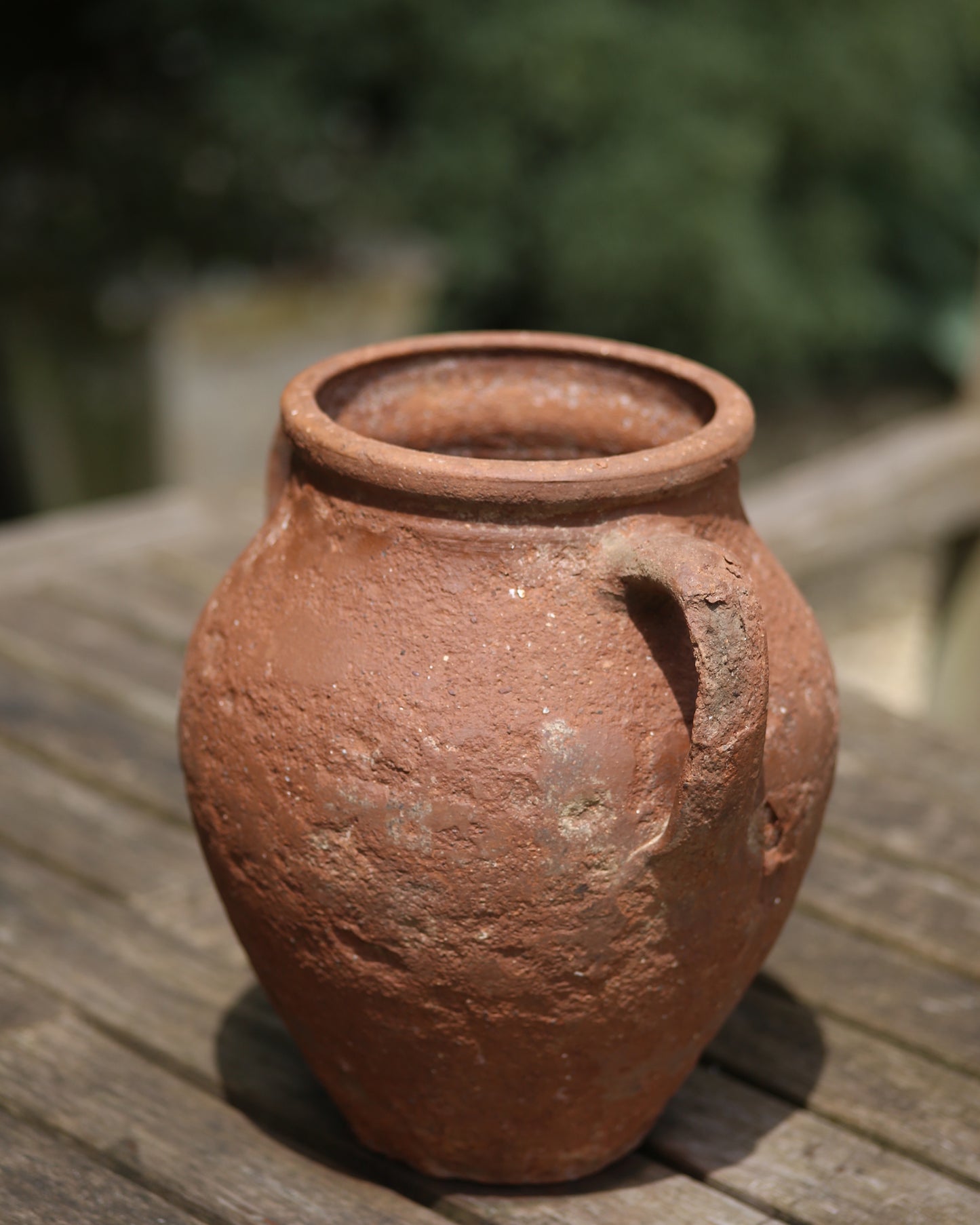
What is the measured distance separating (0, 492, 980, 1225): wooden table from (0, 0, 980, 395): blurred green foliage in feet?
9.69

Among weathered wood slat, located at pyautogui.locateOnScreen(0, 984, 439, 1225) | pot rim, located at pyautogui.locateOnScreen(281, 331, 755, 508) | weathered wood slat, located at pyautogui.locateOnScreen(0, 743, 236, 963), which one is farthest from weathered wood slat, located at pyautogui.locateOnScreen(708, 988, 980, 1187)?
pot rim, located at pyautogui.locateOnScreen(281, 331, 755, 508)

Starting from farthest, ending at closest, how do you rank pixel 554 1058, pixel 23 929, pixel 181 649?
pixel 181 649, pixel 23 929, pixel 554 1058

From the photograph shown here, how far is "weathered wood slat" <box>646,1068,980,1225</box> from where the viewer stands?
187 cm

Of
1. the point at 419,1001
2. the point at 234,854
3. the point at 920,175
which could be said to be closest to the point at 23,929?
the point at 234,854

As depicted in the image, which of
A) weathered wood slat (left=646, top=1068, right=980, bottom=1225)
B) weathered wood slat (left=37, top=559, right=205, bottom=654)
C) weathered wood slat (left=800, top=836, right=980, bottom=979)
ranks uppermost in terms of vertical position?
weathered wood slat (left=37, top=559, right=205, bottom=654)

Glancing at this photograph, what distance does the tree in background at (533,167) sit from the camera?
5516 mm

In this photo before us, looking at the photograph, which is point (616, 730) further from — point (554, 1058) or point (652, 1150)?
point (652, 1150)

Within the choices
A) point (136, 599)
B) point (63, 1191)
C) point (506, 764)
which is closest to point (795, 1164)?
point (506, 764)

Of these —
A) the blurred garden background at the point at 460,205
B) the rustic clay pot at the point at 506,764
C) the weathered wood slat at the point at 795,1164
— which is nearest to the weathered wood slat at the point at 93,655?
the rustic clay pot at the point at 506,764

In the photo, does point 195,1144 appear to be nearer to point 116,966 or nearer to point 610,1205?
point 116,966

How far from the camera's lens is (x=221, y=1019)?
2.19 m

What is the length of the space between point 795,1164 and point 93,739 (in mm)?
1492

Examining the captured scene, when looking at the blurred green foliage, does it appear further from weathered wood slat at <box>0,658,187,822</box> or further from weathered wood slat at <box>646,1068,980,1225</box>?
weathered wood slat at <box>646,1068,980,1225</box>

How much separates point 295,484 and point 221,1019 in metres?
0.84
